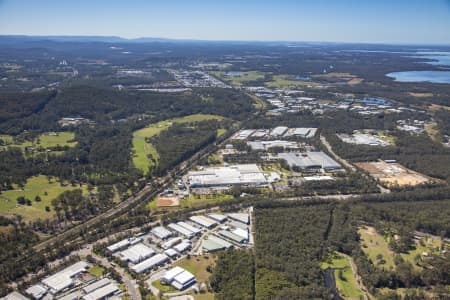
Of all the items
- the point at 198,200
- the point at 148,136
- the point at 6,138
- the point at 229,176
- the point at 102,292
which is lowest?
the point at 102,292

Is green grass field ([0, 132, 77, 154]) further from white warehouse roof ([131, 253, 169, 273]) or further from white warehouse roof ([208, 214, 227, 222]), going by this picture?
white warehouse roof ([131, 253, 169, 273])

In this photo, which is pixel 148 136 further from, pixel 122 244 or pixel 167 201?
pixel 122 244

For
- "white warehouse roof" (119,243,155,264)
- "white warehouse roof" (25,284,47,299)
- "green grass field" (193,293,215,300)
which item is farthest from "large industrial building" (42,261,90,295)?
"green grass field" (193,293,215,300)

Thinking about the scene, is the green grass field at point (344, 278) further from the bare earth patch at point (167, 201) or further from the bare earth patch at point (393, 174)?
the bare earth patch at point (393, 174)

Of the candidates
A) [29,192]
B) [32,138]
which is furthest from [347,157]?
[32,138]

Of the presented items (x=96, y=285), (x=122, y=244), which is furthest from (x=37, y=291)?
(x=122, y=244)

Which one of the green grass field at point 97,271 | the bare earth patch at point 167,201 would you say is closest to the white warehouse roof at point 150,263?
the green grass field at point 97,271
